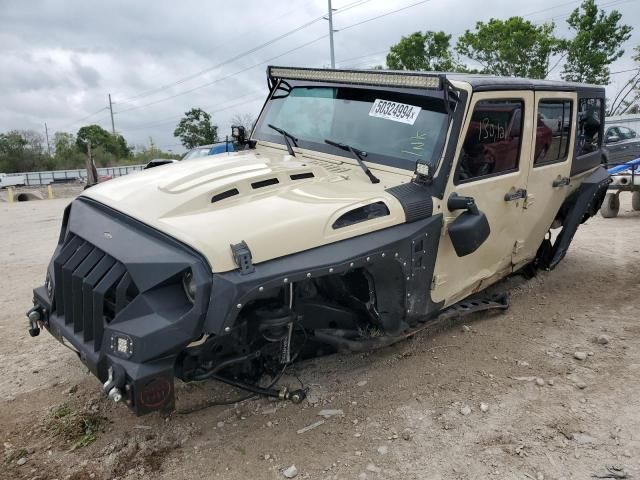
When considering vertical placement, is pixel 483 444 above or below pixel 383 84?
below

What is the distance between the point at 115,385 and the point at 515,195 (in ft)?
10.7

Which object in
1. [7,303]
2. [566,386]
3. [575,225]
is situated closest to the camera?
[566,386]

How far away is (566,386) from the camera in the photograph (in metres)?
3.66

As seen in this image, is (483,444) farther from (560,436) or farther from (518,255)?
(518,255)

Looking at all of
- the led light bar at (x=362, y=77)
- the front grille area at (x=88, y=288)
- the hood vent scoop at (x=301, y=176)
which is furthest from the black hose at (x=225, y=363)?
the led light bar at (x=362, y=77)

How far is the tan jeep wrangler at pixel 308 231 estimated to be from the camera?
260 cm

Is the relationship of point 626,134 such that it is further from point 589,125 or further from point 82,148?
point 82,148

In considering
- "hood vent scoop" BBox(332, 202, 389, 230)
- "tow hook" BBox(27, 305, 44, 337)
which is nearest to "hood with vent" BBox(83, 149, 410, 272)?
"hood vent scoop" BBox(332, 202, 389, 230)

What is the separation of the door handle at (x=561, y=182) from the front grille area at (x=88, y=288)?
12.6ft

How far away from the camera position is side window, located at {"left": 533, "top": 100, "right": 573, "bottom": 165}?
15.0 feet

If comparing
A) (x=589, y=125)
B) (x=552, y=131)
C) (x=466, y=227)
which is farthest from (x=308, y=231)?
(x=589, y=125)

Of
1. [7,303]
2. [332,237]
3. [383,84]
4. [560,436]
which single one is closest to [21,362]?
[7,303]

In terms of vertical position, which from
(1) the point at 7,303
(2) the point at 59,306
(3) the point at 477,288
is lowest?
(1) the point at 7,303

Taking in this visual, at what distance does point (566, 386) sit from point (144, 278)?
285 centimetres
